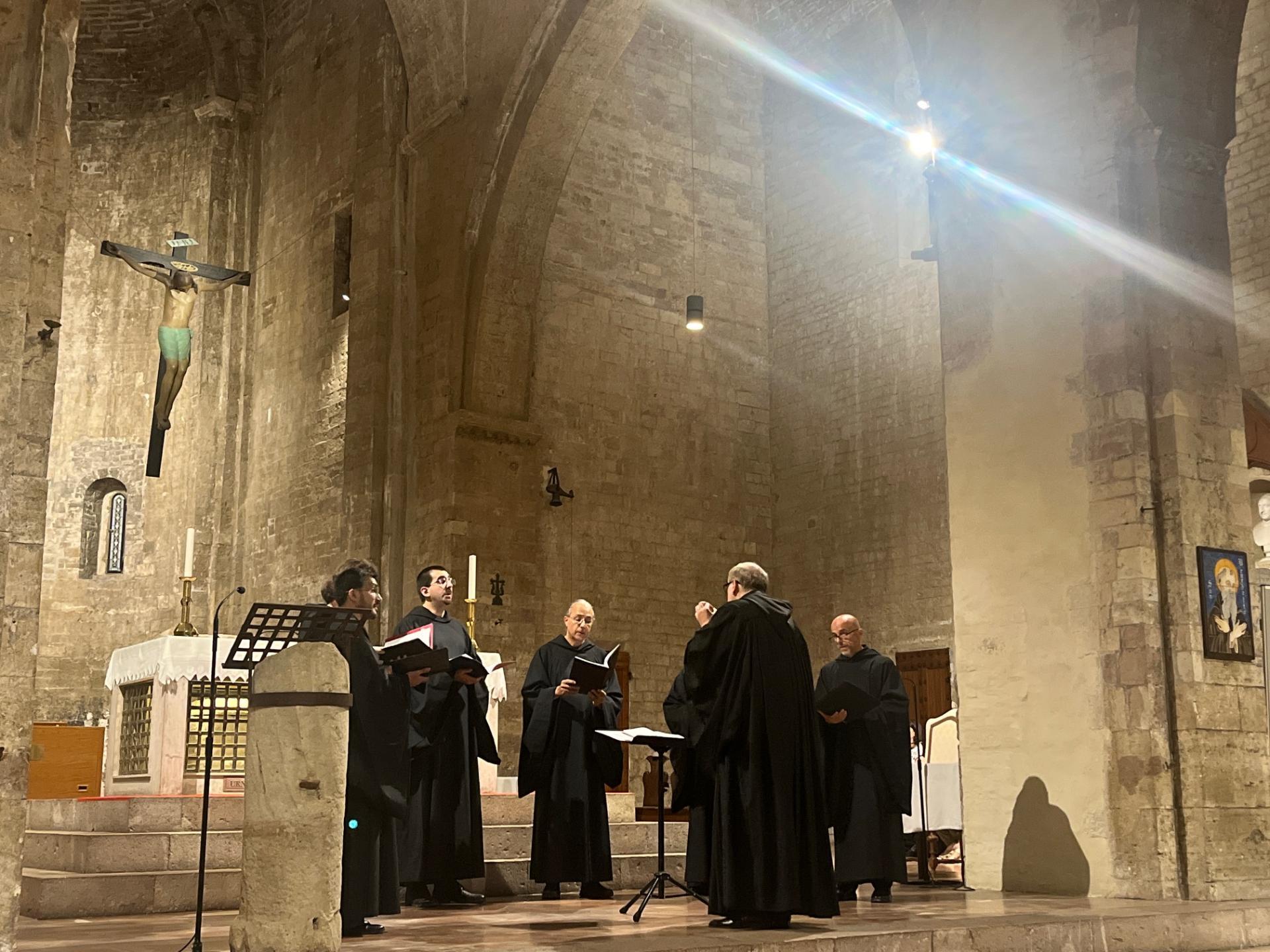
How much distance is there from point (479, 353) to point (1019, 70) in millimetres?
6910

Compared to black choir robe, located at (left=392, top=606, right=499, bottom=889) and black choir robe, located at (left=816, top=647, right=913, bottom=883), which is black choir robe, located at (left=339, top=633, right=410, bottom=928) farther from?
black choir robe, located at (left=816, top=647, right=913, bottom=883)

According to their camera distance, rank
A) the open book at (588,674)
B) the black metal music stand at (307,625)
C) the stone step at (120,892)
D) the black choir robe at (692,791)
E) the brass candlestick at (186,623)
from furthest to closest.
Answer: the brass candlestick at (186,623), the stone step at (120,892), the open book at (588,674), the black choir robe at (692,791), the black metal music stand at (307,625)

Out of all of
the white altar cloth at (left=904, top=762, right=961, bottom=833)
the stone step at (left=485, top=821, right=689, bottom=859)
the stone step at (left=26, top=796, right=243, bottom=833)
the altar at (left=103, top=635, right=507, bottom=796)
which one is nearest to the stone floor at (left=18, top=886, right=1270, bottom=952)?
the stone step at (left=26, top=796, right=243, bottom=833)

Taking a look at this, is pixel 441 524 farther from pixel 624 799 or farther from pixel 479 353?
pixel 624 799

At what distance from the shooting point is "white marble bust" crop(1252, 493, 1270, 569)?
11.4 meters

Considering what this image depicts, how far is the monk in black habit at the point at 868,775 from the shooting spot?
6.88m

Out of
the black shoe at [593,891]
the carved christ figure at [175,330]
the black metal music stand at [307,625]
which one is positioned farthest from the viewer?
the carved christ figure at [175,330]

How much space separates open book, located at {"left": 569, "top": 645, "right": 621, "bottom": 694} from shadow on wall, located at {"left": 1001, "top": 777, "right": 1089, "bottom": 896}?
7.93ft

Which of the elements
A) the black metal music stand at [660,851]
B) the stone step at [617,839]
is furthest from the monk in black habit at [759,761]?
the stone step at [617,839]

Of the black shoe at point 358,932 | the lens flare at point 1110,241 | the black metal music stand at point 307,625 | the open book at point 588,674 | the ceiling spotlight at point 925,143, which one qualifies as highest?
the ceiling spotlight at point 925,143

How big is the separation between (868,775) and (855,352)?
8.55 metres

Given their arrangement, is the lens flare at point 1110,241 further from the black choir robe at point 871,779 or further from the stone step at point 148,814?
the stone step at point 148,814

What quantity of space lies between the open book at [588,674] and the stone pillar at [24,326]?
2373mm

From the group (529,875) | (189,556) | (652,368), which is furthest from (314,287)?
(529,875)
